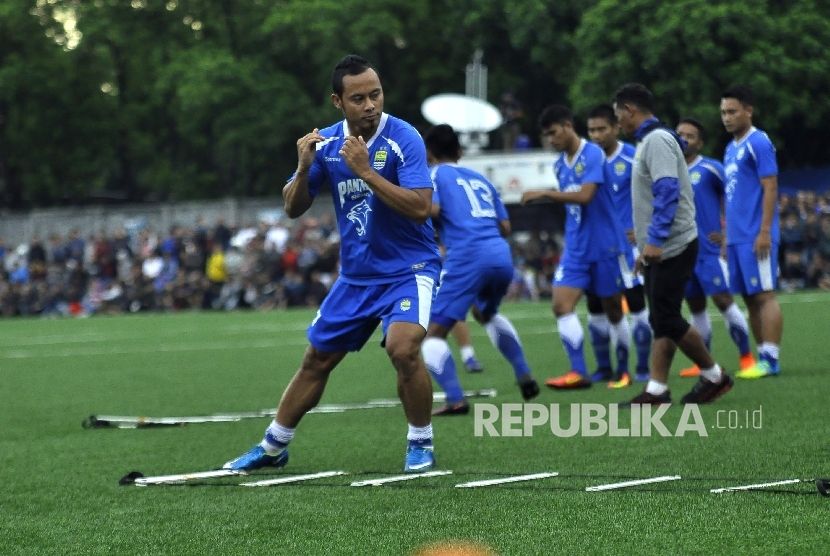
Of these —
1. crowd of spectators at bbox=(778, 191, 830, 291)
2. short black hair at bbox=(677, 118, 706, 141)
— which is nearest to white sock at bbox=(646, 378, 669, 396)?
short black hair at bbox=(677, 118, 706, 141)

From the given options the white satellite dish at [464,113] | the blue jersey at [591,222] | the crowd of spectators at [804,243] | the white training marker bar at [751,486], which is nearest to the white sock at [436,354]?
the blue jersey at [591,222]

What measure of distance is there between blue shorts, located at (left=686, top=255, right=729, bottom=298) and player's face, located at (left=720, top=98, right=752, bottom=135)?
1.15 meters

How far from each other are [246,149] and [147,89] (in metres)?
7.48

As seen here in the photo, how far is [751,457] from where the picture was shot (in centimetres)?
657

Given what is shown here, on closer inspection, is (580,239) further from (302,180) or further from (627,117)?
(302,180)

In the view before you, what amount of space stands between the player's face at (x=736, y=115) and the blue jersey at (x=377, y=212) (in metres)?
4.59

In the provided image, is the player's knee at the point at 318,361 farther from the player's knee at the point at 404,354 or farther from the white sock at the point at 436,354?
the white sock at the point at 436,354

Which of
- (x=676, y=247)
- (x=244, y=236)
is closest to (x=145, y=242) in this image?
(x=244, y=236)

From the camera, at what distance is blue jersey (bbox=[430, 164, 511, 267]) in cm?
984

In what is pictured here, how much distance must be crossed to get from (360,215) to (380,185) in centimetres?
46

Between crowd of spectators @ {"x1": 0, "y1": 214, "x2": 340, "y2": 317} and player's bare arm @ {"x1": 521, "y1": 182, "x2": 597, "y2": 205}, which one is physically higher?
player's bare arm @ {"x1": 521, "y1": 182, "x2": 597, "y2": 205}

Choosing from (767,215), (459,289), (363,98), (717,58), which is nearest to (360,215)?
(363,98)

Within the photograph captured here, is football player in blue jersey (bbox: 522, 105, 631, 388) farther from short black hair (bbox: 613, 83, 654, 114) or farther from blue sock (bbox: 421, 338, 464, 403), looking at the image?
short black hair (bbox: 613, 83, 654, 114)

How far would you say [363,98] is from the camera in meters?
6.61
